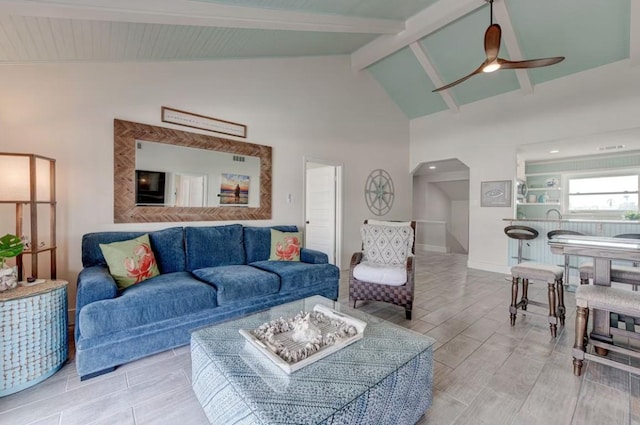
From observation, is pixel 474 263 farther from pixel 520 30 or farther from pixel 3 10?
pixel 3 10

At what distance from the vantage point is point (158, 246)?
8.92 feet

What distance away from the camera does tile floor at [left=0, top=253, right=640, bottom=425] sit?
1.50 meters

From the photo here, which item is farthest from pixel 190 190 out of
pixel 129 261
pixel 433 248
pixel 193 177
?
pixel 433 248

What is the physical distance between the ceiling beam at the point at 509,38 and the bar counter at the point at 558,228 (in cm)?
225

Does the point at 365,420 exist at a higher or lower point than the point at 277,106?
lower

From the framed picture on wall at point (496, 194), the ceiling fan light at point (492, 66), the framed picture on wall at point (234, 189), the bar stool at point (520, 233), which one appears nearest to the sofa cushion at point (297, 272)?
the framed picture on wall at point (234, 189)

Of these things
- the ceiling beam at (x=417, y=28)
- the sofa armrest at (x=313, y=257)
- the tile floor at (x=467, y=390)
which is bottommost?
the tile floor at (x=467, y=390)

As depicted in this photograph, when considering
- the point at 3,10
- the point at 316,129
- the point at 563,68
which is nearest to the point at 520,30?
the point at 563,68

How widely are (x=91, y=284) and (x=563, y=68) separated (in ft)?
21.1

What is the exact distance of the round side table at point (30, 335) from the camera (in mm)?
1647

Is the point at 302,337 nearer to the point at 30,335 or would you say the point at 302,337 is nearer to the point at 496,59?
the point at 30,335

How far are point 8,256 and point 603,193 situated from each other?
9174 millimetres

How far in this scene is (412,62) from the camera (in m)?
4.98

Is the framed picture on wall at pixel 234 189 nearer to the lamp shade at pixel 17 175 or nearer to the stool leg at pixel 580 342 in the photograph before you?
the lamp shade at pixel 17 175
